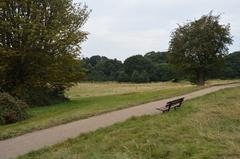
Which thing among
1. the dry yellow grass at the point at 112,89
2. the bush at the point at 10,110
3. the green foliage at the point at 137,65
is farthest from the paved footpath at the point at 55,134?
the green foliage at the point at 137,65

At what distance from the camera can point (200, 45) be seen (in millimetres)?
49625

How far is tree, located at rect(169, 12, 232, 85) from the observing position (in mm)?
50062

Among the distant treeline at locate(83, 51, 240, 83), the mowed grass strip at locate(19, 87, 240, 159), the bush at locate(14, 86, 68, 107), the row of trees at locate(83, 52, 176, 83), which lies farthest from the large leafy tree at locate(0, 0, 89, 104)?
the row of trees at locate(83, 52, 176, 83)

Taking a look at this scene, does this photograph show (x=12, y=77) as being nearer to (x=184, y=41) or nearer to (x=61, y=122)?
(x=61, y=122)

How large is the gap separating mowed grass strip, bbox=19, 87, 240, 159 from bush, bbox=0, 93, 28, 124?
7534mm

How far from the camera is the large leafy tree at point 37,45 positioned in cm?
3056

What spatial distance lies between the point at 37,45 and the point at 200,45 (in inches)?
913

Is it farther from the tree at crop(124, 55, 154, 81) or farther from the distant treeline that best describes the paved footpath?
the tree at crop(124, 55, 154, 81)

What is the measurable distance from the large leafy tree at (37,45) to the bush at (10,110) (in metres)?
5.57

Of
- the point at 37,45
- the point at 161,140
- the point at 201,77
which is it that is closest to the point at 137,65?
the point at 201,77

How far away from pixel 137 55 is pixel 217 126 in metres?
A: 108

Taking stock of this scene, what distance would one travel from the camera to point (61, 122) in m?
18.0

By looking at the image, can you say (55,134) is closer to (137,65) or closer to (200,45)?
(200,45)

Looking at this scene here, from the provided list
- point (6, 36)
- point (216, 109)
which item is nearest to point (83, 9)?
point (6, 36)
